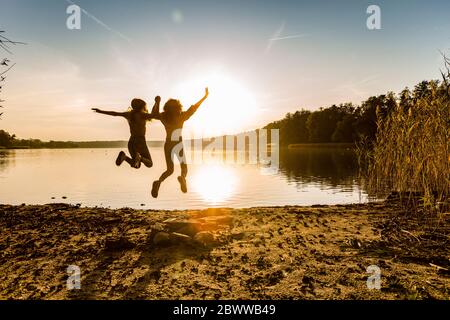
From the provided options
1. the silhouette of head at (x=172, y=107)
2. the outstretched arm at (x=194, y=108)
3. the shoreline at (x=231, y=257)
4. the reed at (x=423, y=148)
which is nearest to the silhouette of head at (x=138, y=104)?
the silhouette of head at (x=172, y=107)

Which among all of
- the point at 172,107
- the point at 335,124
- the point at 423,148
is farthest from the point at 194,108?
the point at 335,124

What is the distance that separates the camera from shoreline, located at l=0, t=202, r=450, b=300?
6.81m

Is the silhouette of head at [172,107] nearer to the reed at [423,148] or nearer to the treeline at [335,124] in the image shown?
the reed at [423,148]

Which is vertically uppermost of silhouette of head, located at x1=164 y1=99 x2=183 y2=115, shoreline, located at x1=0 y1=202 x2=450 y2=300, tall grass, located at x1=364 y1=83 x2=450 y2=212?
silhouette of head, located at x1=164 y1=99 x2=183 y2=115

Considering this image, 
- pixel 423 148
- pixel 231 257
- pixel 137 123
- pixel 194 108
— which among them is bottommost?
pixel 231 257

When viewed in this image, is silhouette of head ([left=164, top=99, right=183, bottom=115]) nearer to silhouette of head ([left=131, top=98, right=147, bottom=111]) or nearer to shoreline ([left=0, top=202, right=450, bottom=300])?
silhouette of head ([left=131, top=98, right=147, bottom=111])

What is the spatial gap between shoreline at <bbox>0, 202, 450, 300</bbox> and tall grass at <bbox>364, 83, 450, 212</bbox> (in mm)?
1165

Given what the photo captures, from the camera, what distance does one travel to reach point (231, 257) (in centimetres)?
882

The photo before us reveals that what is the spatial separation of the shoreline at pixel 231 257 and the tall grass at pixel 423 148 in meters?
1.16

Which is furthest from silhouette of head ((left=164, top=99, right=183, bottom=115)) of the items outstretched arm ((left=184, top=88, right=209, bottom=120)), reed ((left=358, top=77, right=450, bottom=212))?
reed ((left=358, top=77, right=450, bottom=212))

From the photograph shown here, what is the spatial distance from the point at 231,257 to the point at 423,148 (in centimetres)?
702

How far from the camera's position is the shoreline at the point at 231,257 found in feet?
22.3

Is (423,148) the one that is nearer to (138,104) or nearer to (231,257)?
(231,257)

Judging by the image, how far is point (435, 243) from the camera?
30.6 ft
